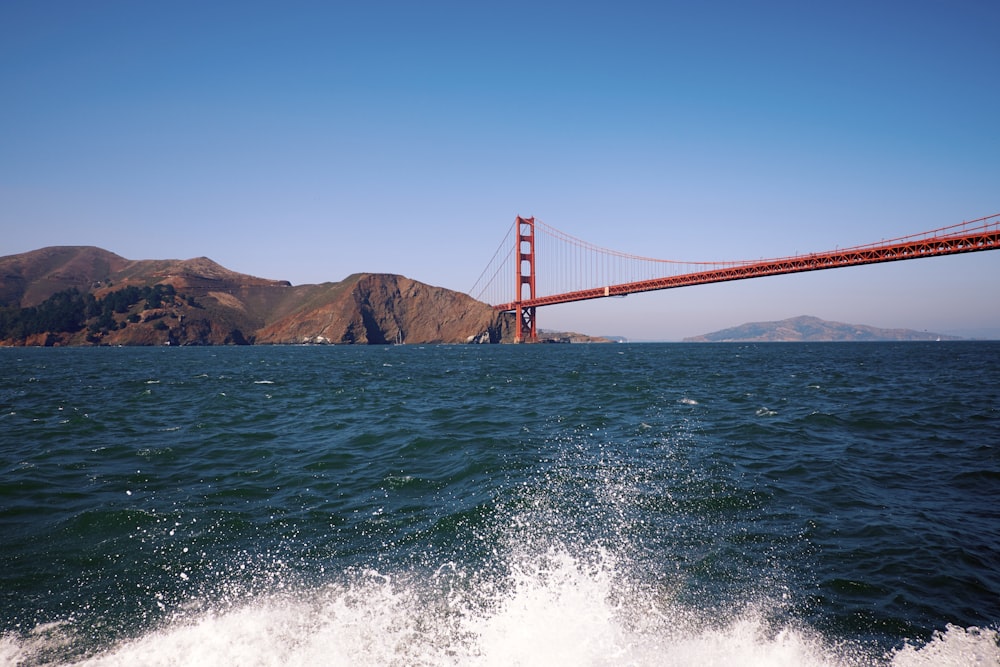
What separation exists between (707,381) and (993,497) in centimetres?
1807

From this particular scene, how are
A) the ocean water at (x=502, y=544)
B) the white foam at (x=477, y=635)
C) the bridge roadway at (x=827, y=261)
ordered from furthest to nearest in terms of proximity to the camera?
the bridge roadway at (x=827, y=261)
the ocean water at (x=502, y=544)
the white foam at (x=477, y=635)

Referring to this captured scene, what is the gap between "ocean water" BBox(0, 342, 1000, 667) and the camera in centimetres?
434

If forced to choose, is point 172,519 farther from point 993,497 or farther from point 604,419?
point 993,497

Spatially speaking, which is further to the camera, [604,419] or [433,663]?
[604,419]

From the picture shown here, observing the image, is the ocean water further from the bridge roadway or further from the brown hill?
the brown hill

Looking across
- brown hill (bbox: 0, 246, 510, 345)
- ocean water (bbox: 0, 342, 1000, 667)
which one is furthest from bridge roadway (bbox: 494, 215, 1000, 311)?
brown hill (bbox: 0, 246, 510, 345)

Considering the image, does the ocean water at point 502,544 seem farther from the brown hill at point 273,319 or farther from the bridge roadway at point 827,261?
the brown hill at point 273,319

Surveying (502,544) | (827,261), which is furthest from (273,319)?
(502,544)

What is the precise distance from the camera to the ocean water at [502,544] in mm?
4344

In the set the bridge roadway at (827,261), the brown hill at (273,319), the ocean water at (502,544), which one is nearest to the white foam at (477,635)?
the ocean water at (502,544)

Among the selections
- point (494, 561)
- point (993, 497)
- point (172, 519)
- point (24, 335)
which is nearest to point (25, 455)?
point (172, 519)

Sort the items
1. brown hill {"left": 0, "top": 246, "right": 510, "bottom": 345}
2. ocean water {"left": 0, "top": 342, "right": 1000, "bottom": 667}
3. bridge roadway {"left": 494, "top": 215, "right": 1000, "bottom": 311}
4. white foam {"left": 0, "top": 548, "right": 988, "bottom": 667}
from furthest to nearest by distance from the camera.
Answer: brown hill {"left": 0, "top": 246, "right": 510, "bottom": 345}
bridge roadway {"left": 494, "top": 215, "right": 1000, "bottom": 311}
ocean water {"left": 0, "top": 342, "right": 1000, "bottom": 667}
white foam {"left": 0, "top": 548, "right": 988, "bottom": 667}

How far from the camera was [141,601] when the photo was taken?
16.0ft

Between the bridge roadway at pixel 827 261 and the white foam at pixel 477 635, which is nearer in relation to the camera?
the white foam at pixel 477 635
